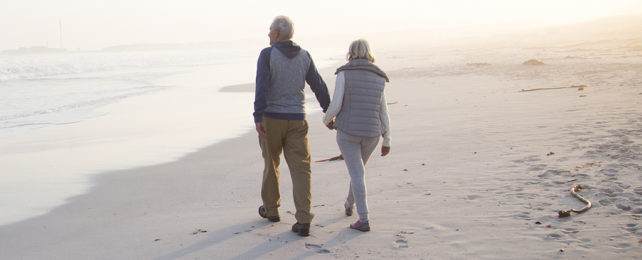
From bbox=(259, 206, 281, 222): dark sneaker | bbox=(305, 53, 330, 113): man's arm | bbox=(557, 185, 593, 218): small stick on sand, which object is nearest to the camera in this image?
bbox=(557, 185, 593, 218): small stick on sand

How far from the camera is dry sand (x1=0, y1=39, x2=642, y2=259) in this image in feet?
13.1

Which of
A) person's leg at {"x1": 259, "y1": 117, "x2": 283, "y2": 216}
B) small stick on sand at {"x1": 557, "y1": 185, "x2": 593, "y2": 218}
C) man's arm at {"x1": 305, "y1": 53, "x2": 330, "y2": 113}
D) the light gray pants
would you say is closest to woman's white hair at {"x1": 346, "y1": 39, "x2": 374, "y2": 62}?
man's arm at {"x1": 305, "y1": 53, "x2": 330, "y2": 113}

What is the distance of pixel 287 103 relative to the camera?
14.2ft

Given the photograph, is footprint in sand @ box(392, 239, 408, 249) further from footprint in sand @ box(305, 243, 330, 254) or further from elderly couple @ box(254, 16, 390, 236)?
footprint in sand @ box(305, 243, 330, 254)

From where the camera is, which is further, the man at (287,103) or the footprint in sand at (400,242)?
the man at (287,103)

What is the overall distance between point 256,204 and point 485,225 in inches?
84.5

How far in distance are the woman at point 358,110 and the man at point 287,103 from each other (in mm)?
261

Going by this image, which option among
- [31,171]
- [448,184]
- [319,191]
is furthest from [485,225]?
[31,171]

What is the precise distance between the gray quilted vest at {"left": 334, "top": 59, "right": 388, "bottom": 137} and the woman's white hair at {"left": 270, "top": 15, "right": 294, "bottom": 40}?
0.47 m

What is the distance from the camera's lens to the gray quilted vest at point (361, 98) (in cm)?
423

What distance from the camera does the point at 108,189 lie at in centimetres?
614

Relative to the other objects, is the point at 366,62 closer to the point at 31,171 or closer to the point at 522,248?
the point at 522,248

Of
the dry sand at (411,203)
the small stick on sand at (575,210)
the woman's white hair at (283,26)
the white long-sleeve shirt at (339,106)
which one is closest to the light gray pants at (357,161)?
the white long-sleeve shirt at (339,106)

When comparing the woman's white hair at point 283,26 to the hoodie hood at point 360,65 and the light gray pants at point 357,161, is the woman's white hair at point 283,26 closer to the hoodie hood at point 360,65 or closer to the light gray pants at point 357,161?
the hoodie hood at point 360,65
